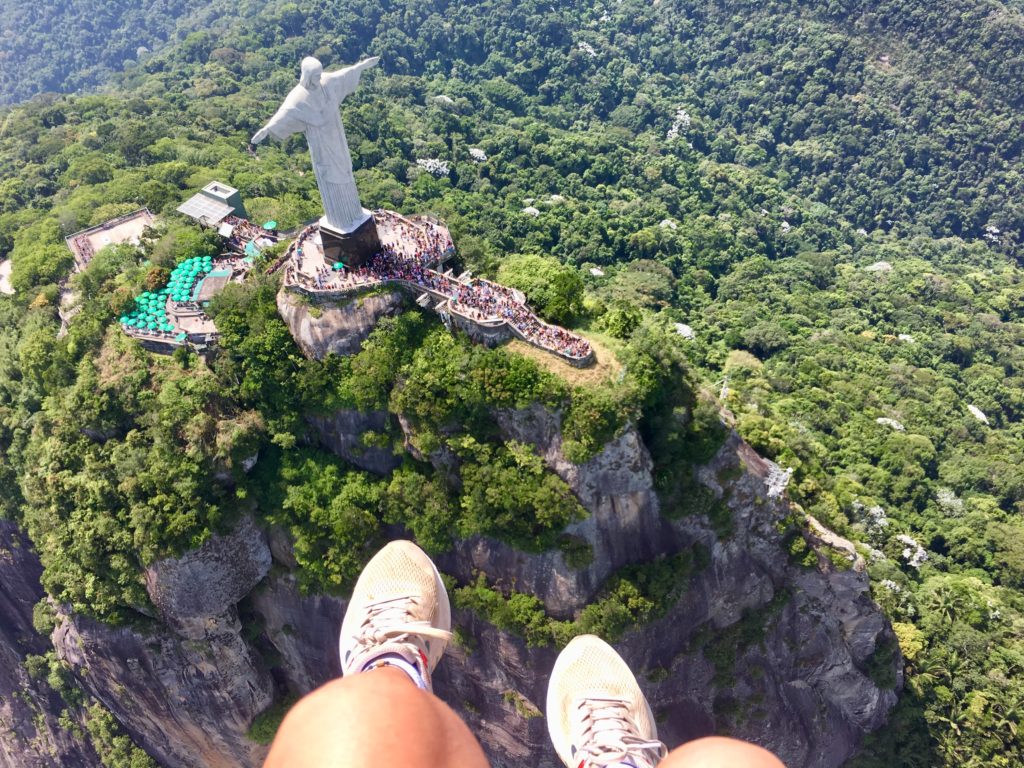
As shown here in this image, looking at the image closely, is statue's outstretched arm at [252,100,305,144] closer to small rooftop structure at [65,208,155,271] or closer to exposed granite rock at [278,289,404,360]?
exposed granite rock at [278,289,404,360]

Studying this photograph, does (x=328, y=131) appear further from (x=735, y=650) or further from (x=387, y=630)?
(x=735, y=650)

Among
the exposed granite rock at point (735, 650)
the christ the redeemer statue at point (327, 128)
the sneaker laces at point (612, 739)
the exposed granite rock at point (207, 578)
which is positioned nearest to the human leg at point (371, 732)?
the sneaker laces at point (612, 739)

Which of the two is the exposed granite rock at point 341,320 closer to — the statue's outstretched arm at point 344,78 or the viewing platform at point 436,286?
the viewing platform at point 436,286

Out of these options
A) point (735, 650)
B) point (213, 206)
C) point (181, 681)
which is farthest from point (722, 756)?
point (213, 206)

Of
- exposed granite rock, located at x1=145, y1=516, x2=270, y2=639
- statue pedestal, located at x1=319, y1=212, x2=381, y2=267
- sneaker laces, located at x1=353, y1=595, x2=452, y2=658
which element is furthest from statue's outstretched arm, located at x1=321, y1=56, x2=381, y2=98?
sneaker laces, located at x1=353, y1=595, x2=452, y2=658

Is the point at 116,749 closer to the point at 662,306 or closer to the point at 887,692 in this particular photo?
the point at 887,692

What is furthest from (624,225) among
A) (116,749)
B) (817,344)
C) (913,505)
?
(116,749)
